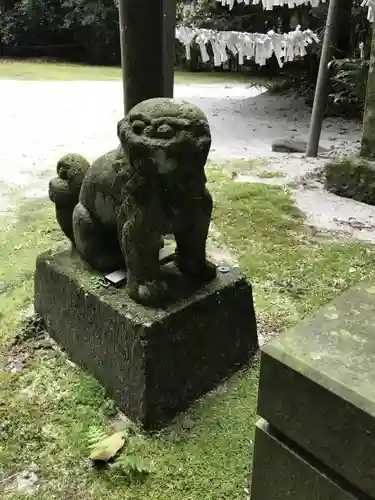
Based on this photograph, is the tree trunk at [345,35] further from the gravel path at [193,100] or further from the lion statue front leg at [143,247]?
the lion statue front leg at [143,247]

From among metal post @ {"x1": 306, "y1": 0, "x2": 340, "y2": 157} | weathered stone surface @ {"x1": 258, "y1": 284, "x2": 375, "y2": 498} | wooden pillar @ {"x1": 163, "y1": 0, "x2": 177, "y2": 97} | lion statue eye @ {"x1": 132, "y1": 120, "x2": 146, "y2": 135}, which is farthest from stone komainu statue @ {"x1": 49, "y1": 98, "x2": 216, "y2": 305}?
metal post @ {"x1": 306, "y1": 0, "x2": 340, "y2": 157}

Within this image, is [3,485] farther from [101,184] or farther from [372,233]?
[372,233]

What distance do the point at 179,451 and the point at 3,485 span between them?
439 millimetres

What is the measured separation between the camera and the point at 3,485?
4.67 ft

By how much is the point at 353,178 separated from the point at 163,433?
2.14m

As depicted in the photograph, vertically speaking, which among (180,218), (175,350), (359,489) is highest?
(180,218)

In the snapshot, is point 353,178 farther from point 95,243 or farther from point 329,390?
point 329,390

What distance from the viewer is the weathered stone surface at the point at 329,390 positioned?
961 mm

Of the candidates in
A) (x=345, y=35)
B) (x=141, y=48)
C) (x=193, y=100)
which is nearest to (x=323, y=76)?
(x=345, y=35)

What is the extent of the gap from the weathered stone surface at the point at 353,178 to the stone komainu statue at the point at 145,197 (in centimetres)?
180

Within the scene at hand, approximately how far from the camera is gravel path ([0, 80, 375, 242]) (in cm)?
321

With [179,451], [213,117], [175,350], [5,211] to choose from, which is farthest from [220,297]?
[213,117]

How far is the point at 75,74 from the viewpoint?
782 cm

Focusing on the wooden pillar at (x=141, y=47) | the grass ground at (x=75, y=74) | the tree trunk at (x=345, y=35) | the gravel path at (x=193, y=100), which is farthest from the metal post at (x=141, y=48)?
the grass ground at (x=75, y=74)
